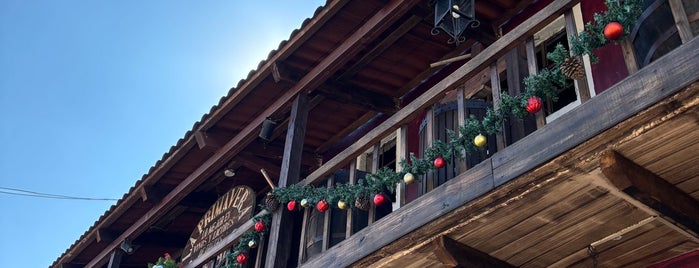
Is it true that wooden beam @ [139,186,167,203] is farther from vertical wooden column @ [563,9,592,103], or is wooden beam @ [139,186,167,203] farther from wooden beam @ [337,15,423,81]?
vertical wooden column @ [563,9,592,103]

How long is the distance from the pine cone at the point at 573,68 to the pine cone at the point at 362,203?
199 centimetres

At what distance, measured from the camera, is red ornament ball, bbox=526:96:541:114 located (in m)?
4.43

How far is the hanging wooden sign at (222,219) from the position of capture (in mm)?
7934

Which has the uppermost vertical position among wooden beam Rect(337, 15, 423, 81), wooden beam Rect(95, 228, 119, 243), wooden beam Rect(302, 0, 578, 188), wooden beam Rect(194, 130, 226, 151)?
wooden beam Rect(337, 15, 423, 81)

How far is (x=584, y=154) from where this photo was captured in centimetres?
401

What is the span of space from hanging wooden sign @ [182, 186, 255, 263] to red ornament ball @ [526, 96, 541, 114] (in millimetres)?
3948

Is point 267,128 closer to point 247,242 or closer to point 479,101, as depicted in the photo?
point 247,242

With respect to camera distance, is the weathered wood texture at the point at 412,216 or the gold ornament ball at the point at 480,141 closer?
the weathered wood texture at the point at 412,216

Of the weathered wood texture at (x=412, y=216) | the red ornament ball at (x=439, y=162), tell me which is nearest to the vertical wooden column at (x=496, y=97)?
the weathered wood texture at (x=412, y=216)

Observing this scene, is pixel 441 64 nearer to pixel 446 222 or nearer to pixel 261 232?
pixel 261 232

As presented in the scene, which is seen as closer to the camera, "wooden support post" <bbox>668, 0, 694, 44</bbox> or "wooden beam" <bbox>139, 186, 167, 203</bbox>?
"wooden support post" <bbox>668, 0, 694, 44</bbox>

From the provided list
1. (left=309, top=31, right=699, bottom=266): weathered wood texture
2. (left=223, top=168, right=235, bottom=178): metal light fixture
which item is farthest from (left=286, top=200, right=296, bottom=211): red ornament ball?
(left=223, top=168, right=235, bottom=178): metal light fixture

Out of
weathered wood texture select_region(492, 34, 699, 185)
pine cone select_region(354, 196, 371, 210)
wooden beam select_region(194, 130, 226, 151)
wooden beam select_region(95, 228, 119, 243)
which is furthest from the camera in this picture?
wooden beam select_region(95, 228, 119, 243)

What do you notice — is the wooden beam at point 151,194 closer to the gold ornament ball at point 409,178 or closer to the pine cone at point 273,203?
the pine cone at point 273,203
